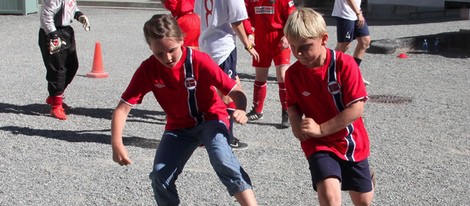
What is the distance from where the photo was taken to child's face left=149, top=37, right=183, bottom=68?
4480mm

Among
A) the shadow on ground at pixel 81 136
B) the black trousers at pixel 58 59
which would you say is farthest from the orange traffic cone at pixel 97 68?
the shadow on ground at pixel 81 136

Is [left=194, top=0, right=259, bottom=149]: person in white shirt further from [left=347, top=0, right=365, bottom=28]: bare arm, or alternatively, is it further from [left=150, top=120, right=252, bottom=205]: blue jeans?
[left=347, top=0, right=365, bottom=28]: bare arm

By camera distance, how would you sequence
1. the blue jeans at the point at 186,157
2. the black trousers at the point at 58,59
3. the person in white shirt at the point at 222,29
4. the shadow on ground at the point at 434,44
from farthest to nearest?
the shadow on ground at the point at 434,44, the black trousers at the point at 58,59, the person in white shirt at the point at 222,29, the blue jeans at the point at 186,157

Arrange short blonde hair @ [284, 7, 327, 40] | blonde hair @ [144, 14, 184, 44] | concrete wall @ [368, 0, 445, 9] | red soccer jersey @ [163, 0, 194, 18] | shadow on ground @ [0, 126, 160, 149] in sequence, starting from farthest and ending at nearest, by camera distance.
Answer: concrete wall @ [368, 0, 445, 9], red soccer jersey @ [163, 0, 194, 18], shadow on ground @ [0, 126, 160, 149], blonde hair @ [144, 14, 184, 44], short blonde hair @ [284, 7, 327, 40]

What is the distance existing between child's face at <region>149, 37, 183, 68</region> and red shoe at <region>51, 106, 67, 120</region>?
3.81m

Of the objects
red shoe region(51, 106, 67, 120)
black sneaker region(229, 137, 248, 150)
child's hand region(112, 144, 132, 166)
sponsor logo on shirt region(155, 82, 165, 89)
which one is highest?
sponsor logo on shirt region(155, 82, 165, 89)

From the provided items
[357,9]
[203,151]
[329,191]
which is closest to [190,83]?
[329,191]

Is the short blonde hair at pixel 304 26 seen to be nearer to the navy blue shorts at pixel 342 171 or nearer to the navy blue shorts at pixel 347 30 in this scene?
the navy blue shorts at pixel 342 171

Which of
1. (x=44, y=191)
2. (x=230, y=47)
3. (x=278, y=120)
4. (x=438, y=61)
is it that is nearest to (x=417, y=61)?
(x=438, y=61)

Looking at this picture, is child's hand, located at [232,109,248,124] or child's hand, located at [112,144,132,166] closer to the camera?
child's hand, located at [232,109,248,124]

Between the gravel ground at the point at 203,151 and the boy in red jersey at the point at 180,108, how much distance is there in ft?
2.70

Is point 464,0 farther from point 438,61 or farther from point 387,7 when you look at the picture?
point 438,61

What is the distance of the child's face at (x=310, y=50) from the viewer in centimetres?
422

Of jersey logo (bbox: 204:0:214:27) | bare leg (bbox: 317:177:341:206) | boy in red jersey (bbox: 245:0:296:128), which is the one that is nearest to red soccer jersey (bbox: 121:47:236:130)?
bare leg (bbox: 317:177:341:206)
